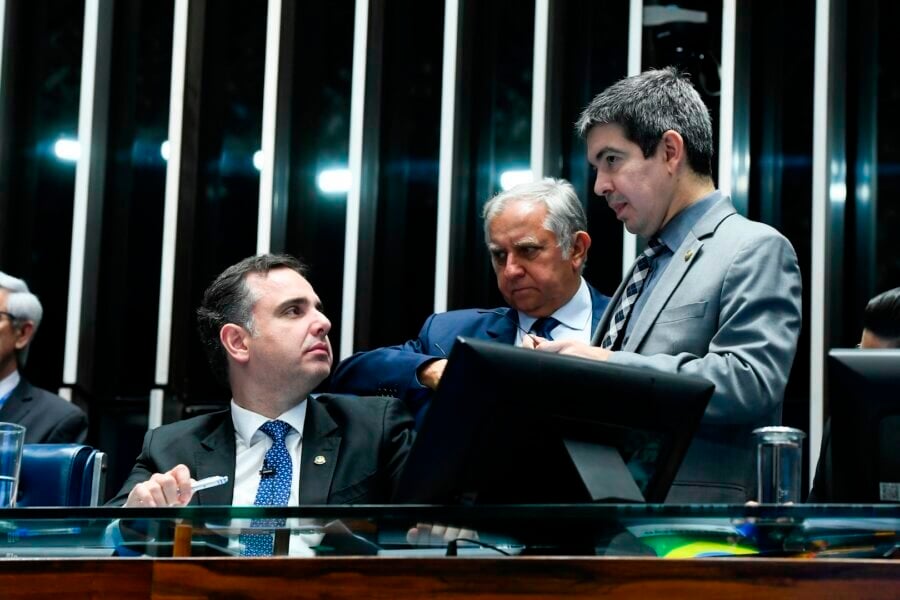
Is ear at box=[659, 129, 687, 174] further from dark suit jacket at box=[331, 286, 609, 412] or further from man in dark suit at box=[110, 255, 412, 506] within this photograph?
Result: man in dark suit at box=[110, 255, 412, 506]

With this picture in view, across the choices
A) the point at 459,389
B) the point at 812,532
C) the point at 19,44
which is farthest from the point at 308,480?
the point at 19,44

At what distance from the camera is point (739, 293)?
7.15ft

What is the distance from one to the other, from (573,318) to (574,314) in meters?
0.01

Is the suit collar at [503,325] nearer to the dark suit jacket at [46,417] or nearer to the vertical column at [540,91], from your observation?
the vertical column at [540,91]

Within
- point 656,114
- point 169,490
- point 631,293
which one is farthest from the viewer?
point 631,293

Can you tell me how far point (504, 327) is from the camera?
3.12 metres

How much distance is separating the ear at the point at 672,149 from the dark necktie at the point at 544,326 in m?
0.75

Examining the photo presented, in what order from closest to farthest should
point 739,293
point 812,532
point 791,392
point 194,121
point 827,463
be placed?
point 812,532 → point 827,463 → point 739,293 → point 791,392 → point 194,121

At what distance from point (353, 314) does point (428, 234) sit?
39 cm

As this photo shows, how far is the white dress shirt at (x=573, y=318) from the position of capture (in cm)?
311

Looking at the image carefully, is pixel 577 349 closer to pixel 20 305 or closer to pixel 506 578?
pixel 506 578

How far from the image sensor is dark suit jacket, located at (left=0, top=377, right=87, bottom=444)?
3.63 meters

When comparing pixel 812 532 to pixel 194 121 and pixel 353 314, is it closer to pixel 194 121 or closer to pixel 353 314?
pixel 353 314

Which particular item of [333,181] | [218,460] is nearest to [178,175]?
[333,181]
